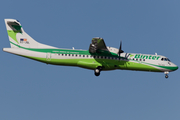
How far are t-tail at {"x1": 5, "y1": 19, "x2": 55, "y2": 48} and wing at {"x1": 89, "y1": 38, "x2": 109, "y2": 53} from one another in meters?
5.65

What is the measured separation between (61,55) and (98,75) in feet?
16.3

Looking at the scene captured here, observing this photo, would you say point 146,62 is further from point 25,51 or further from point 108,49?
point 25,51

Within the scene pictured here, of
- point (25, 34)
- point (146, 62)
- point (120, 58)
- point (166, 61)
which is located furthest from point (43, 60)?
point (166, 61)

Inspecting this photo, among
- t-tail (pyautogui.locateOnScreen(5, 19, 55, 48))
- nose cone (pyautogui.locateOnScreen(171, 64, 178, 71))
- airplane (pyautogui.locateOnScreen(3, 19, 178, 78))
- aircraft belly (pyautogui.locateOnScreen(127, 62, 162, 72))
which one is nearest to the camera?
airplane (pyautogui.locateOnScreen(3, 19, 178, 78))

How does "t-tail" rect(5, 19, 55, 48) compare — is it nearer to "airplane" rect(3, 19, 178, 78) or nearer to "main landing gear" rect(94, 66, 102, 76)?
"airplane" rect(3, 19, 178, 78)

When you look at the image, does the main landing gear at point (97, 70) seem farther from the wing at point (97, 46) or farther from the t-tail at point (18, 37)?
the t-tail at point (18, 37)

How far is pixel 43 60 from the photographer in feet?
107

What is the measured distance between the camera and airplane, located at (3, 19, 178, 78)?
107 ft

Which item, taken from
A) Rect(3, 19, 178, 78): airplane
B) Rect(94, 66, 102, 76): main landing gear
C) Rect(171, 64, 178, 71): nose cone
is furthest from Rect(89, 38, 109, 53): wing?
Rect(171, 64, 178, 71): nose cone

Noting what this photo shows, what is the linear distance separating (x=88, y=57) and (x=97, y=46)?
6.91 ft

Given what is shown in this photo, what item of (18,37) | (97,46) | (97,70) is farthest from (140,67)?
(18,37)

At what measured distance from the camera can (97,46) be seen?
103 feet

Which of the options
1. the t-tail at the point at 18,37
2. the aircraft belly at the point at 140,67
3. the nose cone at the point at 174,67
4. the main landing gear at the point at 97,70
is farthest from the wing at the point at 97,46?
the nose cone at the point at 174,67

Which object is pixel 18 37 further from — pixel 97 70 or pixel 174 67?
pixel 174 67
